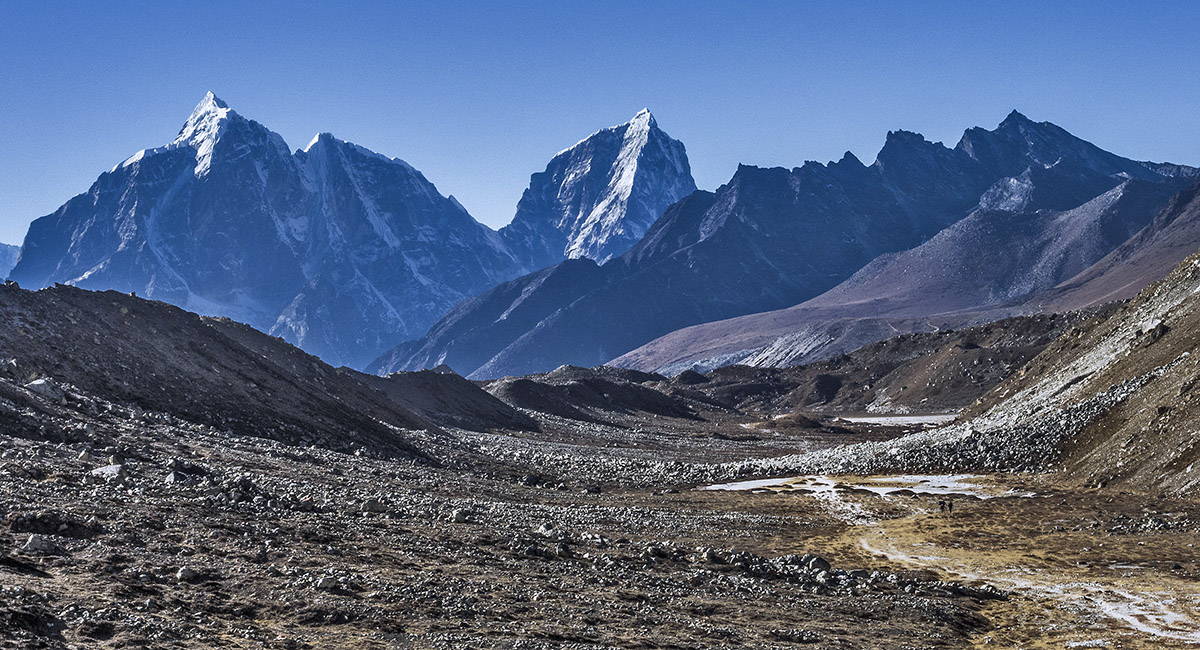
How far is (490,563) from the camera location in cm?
2284

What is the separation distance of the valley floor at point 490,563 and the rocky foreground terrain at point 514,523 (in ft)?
0.35

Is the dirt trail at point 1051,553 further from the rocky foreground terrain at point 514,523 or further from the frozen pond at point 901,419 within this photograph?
the frozen pond at point 901,419

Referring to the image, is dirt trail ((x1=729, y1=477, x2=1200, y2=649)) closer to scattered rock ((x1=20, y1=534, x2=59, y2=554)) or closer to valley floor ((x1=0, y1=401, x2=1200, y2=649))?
valley floor ((x1=0, y1=401, x2=1200, y2=649))

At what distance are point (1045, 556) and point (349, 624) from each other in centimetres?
2542

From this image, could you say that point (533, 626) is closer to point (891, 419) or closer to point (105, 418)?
point (105, 418)

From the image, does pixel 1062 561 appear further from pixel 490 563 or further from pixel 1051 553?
pixel 490 563

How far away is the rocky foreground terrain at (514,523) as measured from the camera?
17203 mm

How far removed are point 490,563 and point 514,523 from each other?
7.70 meters

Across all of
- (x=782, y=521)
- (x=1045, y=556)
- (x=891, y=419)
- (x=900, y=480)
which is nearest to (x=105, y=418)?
(x=782, y=521)

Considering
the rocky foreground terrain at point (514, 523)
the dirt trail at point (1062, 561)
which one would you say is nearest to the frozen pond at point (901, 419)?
the rocky foreground terrain at point (514, 523)

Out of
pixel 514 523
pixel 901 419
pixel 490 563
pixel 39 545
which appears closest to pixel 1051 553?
pixel 514 523

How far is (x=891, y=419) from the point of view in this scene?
543 feet

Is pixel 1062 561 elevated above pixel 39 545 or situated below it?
below

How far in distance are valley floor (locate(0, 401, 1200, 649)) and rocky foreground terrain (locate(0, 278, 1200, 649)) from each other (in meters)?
0.11
